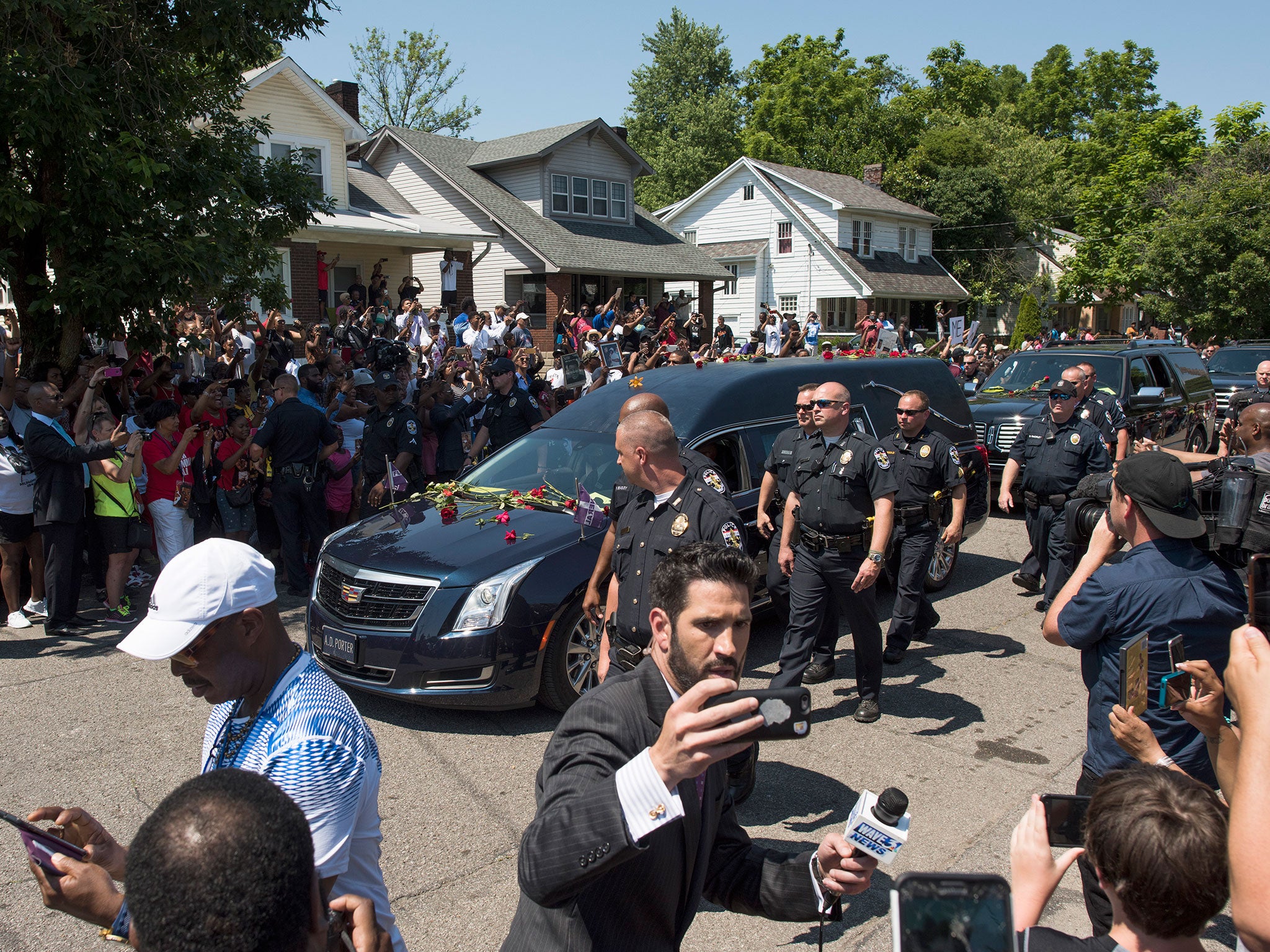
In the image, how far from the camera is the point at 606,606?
4.55 meters

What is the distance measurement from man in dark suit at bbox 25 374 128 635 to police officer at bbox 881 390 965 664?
581 centimetres

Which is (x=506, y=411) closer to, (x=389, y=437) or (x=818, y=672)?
(x=389, y=437)

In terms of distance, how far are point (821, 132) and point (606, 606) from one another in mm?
52685

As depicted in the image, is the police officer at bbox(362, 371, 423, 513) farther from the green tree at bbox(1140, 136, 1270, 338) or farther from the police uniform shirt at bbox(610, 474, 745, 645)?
the green tree at bbox(1140, 136, 1270, 338)

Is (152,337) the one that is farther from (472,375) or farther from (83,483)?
(472,375)

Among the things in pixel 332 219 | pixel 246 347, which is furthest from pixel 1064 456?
pixel 332 219

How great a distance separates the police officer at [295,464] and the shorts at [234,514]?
260 mm

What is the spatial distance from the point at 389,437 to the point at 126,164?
3096 mm

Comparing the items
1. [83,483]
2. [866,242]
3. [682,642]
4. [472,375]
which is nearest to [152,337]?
[83,483]

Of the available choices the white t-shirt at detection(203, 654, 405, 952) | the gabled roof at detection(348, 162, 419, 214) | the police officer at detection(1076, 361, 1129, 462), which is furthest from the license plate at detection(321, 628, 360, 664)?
the gabled roof at detection(348, 162, 419, 214)

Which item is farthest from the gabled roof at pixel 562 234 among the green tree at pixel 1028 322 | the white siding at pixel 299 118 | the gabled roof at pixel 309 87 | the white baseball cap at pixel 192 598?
the white baseball cap at pixel 192 598

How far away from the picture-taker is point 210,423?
845cm

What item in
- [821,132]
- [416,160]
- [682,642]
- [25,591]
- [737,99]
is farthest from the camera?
[737,99]

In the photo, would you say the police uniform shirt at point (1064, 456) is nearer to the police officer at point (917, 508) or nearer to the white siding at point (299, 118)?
the police officer at point (917, 508)
